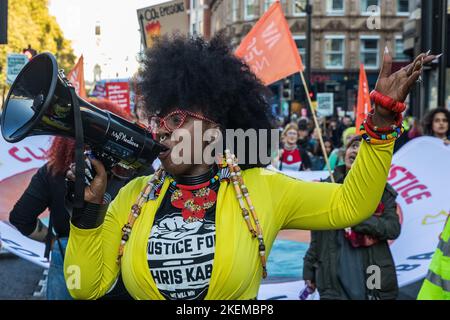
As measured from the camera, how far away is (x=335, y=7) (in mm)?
37688

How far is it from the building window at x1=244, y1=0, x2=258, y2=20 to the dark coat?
3660 cm

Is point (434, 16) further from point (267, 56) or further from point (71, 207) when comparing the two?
point (71, 207)

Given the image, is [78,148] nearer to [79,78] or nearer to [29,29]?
[79,78]

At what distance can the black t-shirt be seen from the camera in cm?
224

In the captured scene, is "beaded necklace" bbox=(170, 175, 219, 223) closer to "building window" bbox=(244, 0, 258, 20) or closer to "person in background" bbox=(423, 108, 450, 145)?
"person in background" bbox=(423, 108, 450, 145)

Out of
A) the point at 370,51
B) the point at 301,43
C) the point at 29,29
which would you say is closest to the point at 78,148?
the point at 29,29

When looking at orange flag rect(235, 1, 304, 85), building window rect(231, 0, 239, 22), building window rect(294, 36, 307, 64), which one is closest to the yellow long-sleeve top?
orange flag rect(235, 1, 304, 85)

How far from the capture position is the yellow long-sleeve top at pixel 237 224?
2.19 meters

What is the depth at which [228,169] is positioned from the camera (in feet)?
7.96

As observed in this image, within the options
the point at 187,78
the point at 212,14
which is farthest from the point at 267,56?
the point at 212,14

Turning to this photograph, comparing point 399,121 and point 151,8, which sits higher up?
point 151,8

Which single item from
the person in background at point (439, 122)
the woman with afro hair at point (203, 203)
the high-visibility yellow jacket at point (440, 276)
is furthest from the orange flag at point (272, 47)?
the woman with afro hair at point (203, 203)

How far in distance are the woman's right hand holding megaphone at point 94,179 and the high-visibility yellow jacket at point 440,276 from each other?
1.24m

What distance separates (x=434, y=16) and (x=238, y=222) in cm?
467
